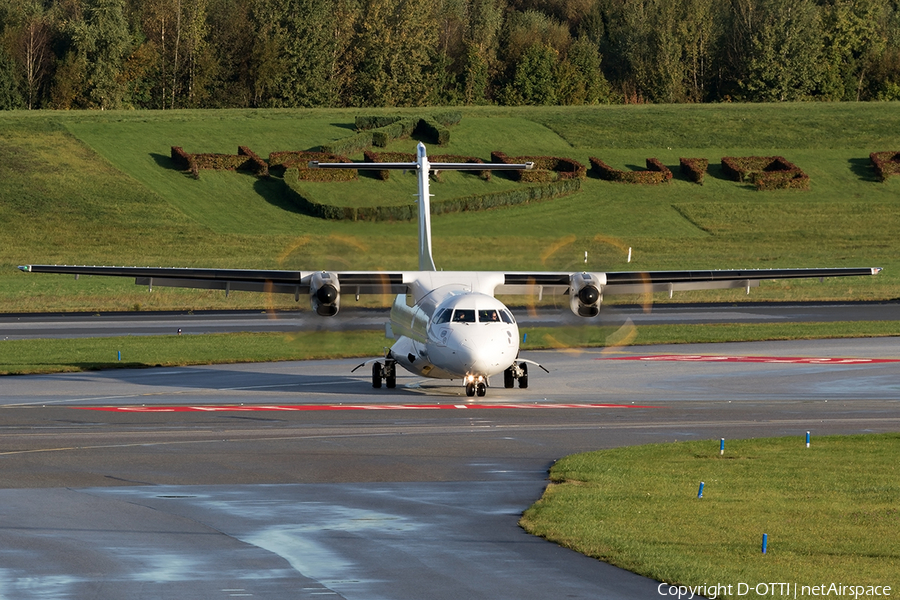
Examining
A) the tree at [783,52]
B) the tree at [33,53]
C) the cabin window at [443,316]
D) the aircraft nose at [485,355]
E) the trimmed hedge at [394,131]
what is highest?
the tree at [783,52]

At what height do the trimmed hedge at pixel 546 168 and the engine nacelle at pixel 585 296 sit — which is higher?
the trimmed hedge at pixel 546 168

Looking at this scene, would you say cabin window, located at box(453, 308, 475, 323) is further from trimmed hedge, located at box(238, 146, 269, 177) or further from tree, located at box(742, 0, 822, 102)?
tree, located at box(742, 0, 822, 102)

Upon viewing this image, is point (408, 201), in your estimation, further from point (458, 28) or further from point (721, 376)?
point (458, 28)

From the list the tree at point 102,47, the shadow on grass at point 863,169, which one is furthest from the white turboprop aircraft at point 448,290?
the tree at point 102,47

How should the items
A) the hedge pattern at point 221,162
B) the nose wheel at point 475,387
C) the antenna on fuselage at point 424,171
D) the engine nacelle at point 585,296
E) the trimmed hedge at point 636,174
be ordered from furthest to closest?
the trimmed hedge at point 636,174 < the hedge pattern at point 221,162 < the antenna on fuselage at point 424,171 < the engine nacelle at point 585,296 < the nose wheel at point 475,387

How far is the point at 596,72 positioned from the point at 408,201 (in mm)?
67525

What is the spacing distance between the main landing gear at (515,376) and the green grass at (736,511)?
10232 mm

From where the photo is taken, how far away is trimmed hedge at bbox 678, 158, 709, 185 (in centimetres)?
10638

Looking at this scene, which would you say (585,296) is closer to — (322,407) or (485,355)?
(485,355)

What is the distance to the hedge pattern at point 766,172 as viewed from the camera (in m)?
105

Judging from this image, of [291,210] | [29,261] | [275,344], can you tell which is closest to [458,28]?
[291,210]

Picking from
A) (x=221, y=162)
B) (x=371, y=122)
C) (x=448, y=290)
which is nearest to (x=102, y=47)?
(x=221, y=162)

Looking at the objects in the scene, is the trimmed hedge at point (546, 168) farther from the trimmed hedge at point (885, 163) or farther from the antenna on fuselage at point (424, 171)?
the antenna on fuselage at point (424, 171)

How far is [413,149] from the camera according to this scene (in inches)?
4181
